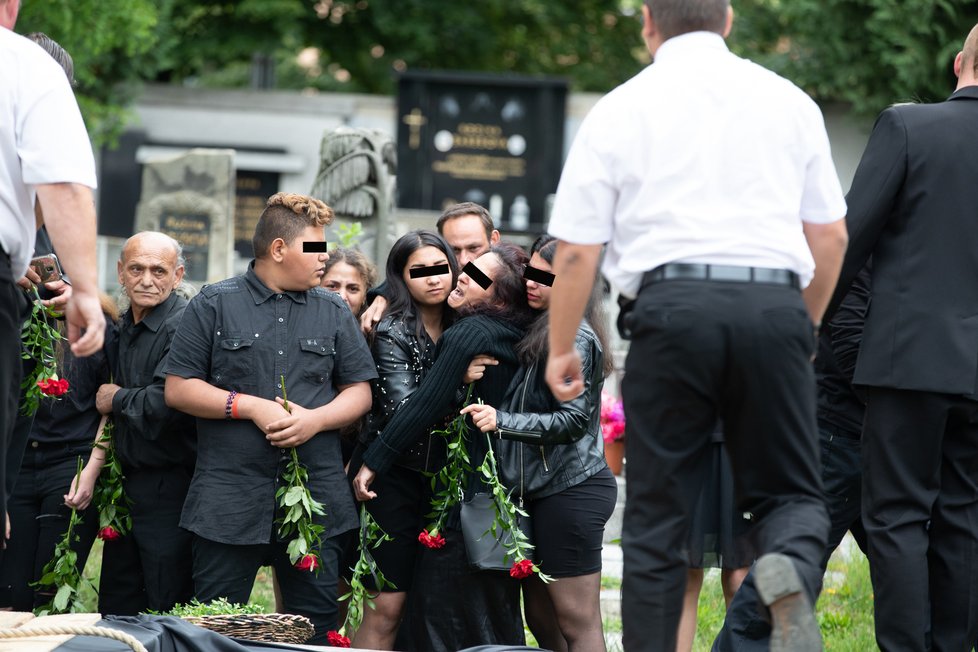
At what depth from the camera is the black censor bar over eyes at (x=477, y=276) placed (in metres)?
5.11

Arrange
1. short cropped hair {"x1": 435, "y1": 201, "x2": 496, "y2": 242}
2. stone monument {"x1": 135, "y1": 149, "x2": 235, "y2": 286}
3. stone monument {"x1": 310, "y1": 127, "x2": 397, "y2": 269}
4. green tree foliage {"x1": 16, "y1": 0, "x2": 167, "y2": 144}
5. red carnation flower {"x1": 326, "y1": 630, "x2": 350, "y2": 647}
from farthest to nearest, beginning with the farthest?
green tree foliage {"x1": 16, "y1": 0, "x2": 167, "y2": 144} → stone monument {"x1": 135, "y1": 149, "x2": 235, "y2": 286} → stone monument {"x1": 310, "y1": 127, "x2": 397, "y2": 269} → short cropped hair {"x1": 435, "y1": 201, "x2": 496, "y2": 242} → red carnation flower {"x1": 326, "y1": 630, "x2": 350, "y2": 647}

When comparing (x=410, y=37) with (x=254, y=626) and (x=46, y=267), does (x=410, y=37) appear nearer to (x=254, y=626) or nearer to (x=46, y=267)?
(x=46, y=267)

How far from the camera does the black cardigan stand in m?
4.93

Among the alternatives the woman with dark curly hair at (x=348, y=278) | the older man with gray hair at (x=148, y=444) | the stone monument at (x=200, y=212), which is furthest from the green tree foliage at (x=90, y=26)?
A: the older man with gray hair at (x=148, y=444)

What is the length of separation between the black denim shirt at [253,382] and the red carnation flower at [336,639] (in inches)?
14.9

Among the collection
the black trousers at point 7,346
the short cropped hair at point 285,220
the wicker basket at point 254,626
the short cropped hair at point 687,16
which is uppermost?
the short cropped hair at point 687,16

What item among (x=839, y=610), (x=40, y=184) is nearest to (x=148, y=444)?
(x=40, y=184)

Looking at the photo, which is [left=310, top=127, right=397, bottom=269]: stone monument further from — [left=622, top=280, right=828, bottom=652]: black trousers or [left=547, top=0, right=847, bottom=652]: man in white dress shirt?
[left=622, top=280, right=828, bottom=652]: black trousers

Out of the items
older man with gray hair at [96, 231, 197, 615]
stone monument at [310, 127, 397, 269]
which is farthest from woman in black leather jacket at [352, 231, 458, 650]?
stone monument at [310, 127, 397, 269]

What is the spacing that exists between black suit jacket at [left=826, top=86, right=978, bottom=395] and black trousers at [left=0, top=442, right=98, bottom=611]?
10.3 ft

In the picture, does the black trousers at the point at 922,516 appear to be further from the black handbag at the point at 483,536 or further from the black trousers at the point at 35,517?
the black trousers at the point at 35,517

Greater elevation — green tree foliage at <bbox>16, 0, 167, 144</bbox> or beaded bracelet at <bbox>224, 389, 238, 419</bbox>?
green tree foliage at <bbox>16, 0, 167, 144</bbox>

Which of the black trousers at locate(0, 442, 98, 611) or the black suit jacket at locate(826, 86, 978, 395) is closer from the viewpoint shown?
the black suit jacket at locate(826, 86, 978, 395)

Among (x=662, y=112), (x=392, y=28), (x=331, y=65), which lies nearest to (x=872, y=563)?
(x=662, y=112)
